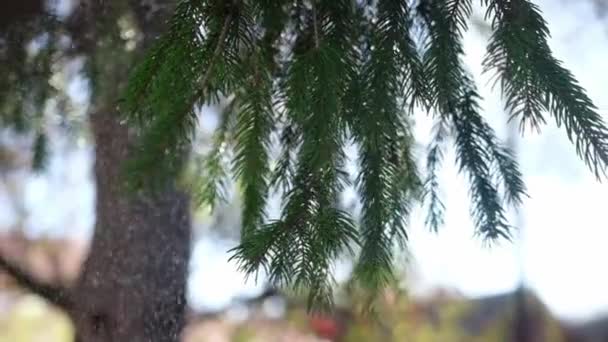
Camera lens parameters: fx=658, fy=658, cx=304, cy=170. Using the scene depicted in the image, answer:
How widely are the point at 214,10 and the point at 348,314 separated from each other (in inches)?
67.2

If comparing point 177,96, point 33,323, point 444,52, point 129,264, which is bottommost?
point 33,323

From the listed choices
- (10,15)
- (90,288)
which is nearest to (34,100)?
(10,15)

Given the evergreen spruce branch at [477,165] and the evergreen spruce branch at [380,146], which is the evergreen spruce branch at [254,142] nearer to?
the evergreen spruce branch at [380,146]

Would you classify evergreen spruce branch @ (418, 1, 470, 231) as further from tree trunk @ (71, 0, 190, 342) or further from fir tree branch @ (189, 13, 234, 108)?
tree trunk @ (71, 0, 190, 342)

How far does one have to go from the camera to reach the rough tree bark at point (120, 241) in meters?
1.28

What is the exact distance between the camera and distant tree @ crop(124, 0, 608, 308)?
0.70 m

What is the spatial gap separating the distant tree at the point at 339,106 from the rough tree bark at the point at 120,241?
50 centimetres

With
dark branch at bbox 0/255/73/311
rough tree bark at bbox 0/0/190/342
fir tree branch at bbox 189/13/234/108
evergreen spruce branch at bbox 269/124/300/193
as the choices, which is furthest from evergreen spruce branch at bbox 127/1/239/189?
dark branch at bbox 0/255/73/311

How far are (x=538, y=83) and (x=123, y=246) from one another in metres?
0.90

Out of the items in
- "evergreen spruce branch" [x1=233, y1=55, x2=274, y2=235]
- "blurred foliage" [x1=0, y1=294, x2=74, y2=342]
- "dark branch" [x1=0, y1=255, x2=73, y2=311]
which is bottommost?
"blurred foliage" [x1=0, y1=294, x2=74, y2=342]

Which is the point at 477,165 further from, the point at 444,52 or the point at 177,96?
the point at 177,96

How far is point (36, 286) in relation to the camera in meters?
1.41

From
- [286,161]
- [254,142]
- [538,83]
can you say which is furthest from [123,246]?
[538,83]

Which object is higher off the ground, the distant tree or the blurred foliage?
the distant tree
